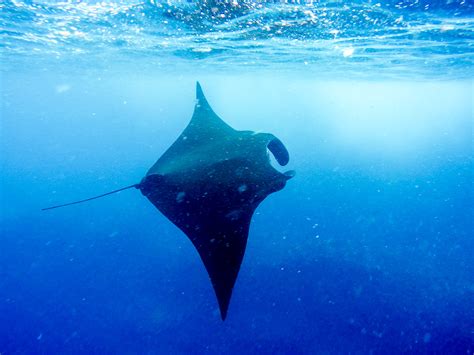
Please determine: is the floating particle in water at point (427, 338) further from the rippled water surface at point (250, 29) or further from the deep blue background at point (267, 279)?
the rippled water surface at point (250, 29)

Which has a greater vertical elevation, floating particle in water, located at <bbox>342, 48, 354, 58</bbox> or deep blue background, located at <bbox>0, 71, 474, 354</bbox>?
floating particle in water, located at <bbox>342, 48, 354, 58</bbox>

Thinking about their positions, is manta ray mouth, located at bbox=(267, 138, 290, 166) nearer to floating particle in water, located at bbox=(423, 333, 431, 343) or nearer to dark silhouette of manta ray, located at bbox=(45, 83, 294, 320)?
dark silhouette of manta ray, located at bbox=(45, 83, 294, 320)

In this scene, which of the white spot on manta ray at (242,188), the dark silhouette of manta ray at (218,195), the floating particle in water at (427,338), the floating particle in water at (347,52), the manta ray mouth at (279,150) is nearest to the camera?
the dark silhouette of manta ray at (218,195)

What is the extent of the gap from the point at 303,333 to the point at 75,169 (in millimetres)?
28995

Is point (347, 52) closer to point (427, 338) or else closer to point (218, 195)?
point (427, 338)

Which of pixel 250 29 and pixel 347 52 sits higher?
pixel 250 29

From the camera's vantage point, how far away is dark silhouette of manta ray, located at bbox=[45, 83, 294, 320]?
387 centimetres

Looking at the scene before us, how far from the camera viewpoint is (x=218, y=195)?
4.39 metres

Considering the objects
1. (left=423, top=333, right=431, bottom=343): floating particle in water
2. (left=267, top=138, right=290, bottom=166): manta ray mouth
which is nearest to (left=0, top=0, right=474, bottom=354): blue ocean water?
(left=423, top=333, right=431, bottom=343): floating particle in water

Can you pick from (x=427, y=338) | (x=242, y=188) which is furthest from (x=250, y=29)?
(x=427, y=338)

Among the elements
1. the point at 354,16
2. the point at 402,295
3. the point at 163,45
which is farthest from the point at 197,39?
the point at 402,295

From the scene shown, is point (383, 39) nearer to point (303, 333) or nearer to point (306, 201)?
point (306, 201)

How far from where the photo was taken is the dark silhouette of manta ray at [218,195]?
387cm

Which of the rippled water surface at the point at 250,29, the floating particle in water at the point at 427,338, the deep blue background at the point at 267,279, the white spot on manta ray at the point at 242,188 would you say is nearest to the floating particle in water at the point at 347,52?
the rippled water surface at the point at 250,29
